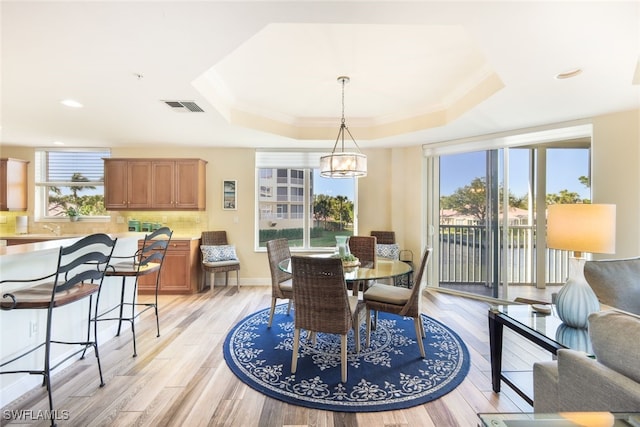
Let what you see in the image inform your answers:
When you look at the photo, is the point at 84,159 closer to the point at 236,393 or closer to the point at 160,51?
the point at 160,51

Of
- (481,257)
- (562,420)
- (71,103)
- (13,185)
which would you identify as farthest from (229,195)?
(562,420)

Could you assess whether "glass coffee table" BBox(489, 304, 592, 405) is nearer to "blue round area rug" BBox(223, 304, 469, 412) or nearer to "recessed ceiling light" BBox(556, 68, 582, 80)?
"blue round area rug" BBox(223, 304, 469, 412)

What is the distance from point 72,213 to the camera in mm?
5105

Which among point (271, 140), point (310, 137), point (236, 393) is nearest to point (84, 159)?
point (271, 140)

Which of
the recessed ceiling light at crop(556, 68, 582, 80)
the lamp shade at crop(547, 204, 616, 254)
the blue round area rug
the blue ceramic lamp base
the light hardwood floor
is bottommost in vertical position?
the light hardwood floor

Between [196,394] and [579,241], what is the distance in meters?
2.99

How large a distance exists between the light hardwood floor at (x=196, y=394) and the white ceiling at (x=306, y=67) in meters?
2.48

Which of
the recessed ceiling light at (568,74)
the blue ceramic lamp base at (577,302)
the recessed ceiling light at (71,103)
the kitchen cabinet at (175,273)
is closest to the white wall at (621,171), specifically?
the recessed ceiling light at (568,74)

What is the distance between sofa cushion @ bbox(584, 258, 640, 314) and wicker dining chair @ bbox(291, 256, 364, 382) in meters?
1.90

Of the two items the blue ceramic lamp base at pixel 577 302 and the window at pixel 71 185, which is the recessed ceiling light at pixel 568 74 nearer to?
the blue ceramic lamp base at pixel 577 302

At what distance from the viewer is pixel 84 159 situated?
5293 mm

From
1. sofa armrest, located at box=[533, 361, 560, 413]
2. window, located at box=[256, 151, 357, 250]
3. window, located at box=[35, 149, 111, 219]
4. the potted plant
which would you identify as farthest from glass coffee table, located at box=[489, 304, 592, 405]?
the potted plant

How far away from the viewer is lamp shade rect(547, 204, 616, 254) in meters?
1.97

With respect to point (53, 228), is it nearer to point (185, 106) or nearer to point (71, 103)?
point (71, 103)
